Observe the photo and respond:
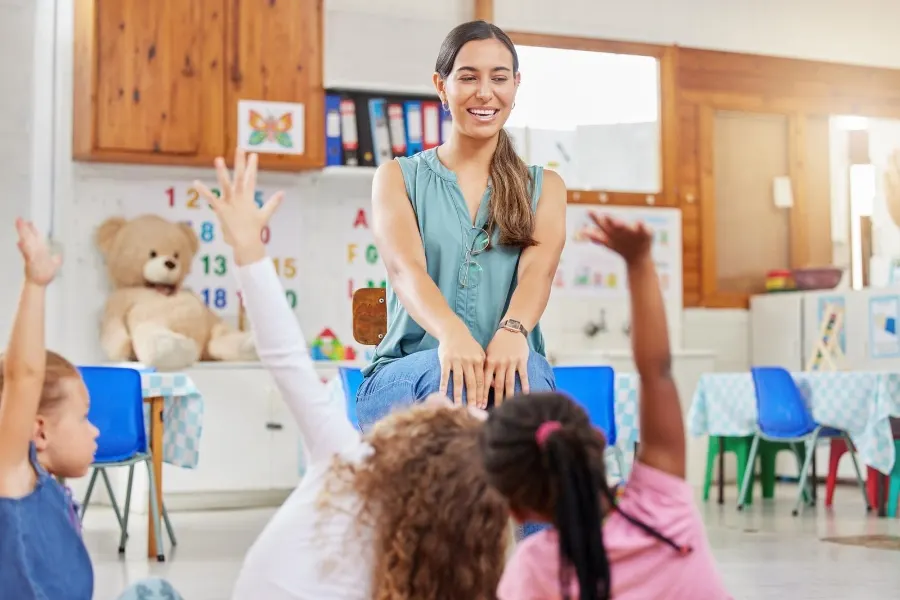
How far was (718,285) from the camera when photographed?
7000mm

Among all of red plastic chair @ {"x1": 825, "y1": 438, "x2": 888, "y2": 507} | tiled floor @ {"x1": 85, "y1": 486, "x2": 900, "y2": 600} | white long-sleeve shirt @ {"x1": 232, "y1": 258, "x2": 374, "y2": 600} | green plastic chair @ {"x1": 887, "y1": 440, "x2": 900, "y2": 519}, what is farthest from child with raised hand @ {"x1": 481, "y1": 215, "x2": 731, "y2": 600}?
red plastic chair @ {"x1": 825, "y1": 438, "x2": 888, "y2": 507}

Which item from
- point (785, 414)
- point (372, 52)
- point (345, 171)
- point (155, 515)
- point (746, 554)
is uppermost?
point (372, 52)

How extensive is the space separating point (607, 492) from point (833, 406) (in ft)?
14.2

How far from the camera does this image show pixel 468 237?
67.4 inches

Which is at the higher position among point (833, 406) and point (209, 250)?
point (209, 250)

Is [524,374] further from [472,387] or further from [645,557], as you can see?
[645,557]

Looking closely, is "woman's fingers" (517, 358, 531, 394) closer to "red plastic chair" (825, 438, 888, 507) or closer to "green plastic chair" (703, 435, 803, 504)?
"red plastic chair" (825, 438, 888, 507)

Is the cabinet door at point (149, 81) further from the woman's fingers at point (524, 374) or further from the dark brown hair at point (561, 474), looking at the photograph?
the dark brown hair at point (561, 474)

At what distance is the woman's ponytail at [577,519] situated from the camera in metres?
0.95

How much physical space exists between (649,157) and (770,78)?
102 centimetres

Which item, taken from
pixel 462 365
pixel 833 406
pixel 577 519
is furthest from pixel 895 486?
pixel 577 519

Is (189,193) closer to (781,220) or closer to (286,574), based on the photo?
(781,220)

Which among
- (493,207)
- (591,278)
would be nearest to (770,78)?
(591,278)

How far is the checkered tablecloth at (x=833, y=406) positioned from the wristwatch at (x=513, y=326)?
12.0 ft
